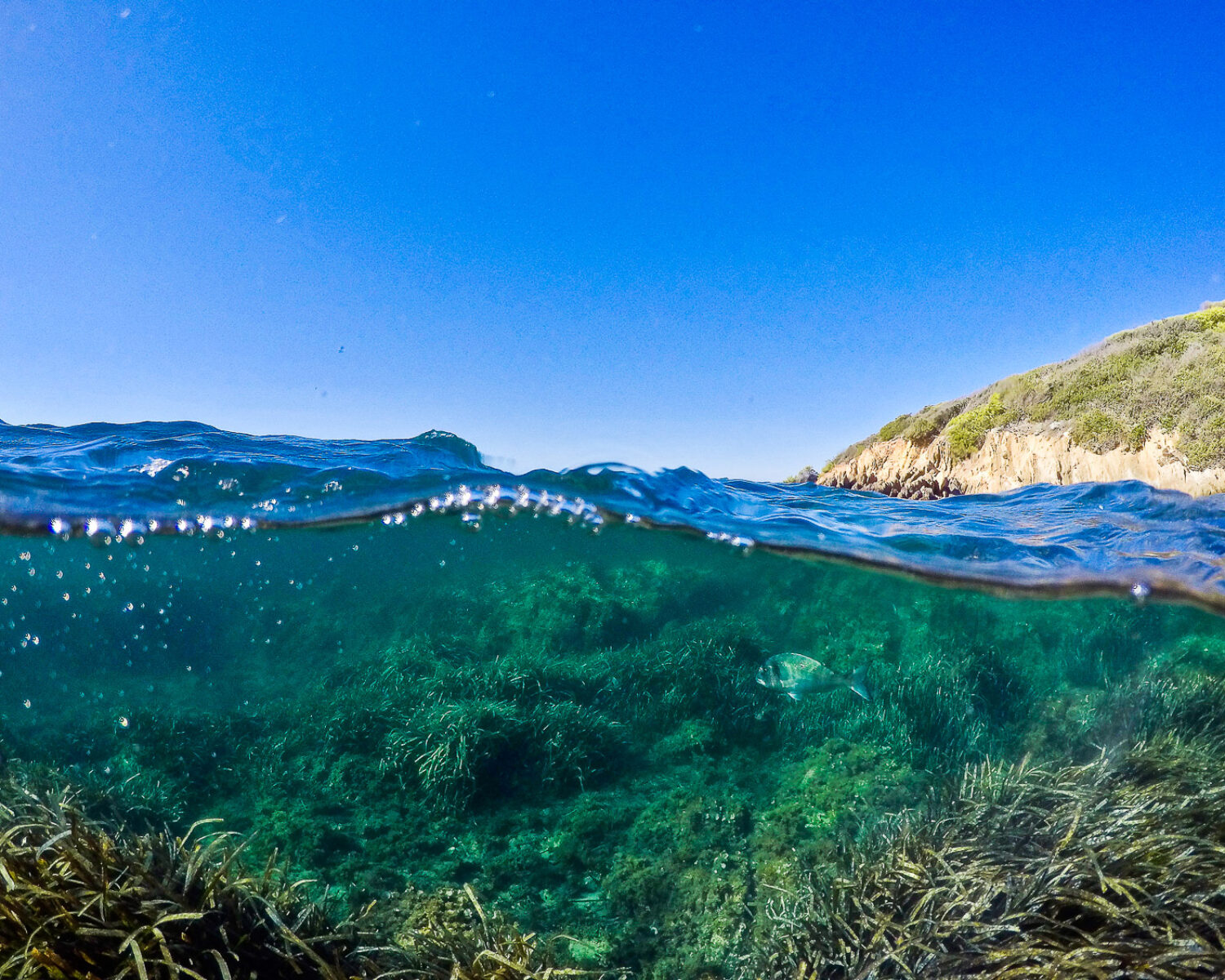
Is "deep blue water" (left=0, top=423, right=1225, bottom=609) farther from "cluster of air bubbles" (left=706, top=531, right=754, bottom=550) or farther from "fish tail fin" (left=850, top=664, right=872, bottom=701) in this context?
"fish tail fin" (left=850, top=664, right=872, bottom=701)

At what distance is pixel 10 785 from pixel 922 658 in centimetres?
986

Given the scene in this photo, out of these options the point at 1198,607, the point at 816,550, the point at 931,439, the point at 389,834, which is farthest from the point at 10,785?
the point at 931,439

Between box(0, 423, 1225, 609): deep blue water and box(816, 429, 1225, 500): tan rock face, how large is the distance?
1037 mm

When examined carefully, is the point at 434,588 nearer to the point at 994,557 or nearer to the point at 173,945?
the point at 173,945

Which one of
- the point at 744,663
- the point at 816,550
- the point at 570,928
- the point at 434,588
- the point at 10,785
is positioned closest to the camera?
the point at 570,928

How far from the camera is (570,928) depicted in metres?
4.92

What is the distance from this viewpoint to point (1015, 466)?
495 inches

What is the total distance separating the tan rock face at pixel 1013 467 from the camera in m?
10.4

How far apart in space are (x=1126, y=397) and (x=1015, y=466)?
7.70ft

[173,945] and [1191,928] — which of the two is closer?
[173,945]

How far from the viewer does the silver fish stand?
6.62 metres

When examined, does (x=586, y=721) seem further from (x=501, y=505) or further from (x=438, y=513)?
(x=438, y=513)

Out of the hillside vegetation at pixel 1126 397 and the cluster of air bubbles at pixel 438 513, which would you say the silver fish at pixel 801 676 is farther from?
the hillside vegetation at pixel 1126 397

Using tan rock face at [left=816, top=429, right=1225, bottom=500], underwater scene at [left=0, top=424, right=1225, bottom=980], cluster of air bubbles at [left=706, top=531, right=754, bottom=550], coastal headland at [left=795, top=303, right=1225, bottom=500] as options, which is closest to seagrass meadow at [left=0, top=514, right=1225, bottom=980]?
underwater scene at [left=0, top=424, right=1225, bottom=980]
